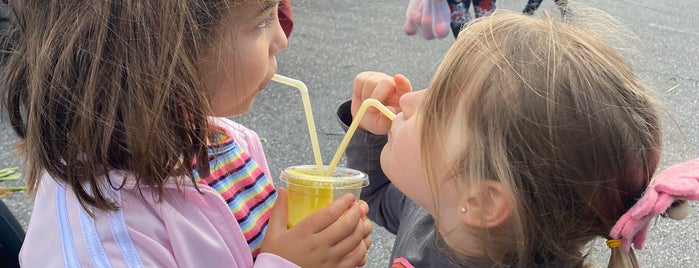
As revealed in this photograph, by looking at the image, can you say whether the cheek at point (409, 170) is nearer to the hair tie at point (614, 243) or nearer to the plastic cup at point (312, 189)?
the plastic cup at point (312, 189)

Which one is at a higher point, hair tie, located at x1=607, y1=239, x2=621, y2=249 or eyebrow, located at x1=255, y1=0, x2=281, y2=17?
eyebrow, located at x1=255, y1=0, x2=281, y2=17

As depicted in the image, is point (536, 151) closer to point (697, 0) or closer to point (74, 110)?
point (74, 110)

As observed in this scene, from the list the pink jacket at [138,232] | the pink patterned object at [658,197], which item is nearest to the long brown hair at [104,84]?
the pink jacket at [138,232]

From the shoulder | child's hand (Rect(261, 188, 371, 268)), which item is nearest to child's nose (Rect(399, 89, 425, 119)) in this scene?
child's hand (Rect(261, 188, 371, 268))

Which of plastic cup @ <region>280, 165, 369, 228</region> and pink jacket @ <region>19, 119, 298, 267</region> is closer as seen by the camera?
pink jacket @ <region>19, 119, 298, 267</region>

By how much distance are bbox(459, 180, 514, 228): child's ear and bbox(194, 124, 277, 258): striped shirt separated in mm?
322

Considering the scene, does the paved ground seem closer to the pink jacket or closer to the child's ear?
the child's ear

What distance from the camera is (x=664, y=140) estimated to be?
1.18 m

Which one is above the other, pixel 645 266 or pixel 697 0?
pixel 645 266

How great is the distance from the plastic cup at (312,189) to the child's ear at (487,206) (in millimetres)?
159

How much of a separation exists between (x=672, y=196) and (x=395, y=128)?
411mm

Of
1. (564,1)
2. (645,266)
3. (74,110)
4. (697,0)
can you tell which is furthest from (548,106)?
(697,0)

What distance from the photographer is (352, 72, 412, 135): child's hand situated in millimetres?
1400

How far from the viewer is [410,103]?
1267mm
